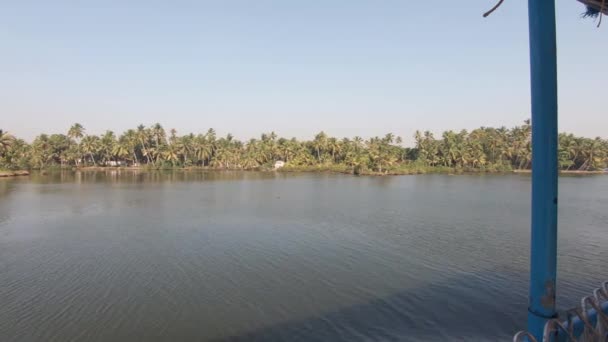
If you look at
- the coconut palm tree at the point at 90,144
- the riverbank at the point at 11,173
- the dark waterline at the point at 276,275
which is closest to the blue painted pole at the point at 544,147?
the dark waterline at the point at 276,275

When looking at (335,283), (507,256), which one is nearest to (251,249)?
(335,283)

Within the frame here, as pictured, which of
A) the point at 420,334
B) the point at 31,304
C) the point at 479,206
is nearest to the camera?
the point at 420,334

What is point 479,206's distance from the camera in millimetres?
28094

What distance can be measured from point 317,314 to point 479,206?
24.0m

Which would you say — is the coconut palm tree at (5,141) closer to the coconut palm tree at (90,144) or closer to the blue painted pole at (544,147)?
the coconut palm tree at (90,144)

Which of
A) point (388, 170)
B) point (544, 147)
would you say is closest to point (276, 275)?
point (544, 147)

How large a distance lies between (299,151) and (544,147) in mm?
92602

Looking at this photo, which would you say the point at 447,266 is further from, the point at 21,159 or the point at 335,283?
the point at 21,159

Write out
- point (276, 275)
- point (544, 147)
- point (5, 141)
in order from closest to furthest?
point (544, 147) → point (276, 275) → point (5, 141)

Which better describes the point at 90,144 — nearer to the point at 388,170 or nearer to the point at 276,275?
the point at 388,170

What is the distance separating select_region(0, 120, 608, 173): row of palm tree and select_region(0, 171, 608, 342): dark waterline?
57.5 m

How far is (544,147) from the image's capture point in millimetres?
2666

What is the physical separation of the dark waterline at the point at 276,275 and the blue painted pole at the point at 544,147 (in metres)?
5.81

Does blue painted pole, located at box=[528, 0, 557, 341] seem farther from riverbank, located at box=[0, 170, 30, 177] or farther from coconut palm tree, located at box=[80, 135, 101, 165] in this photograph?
coconut palm tree, located at box=[80, 135, 101, 165]
